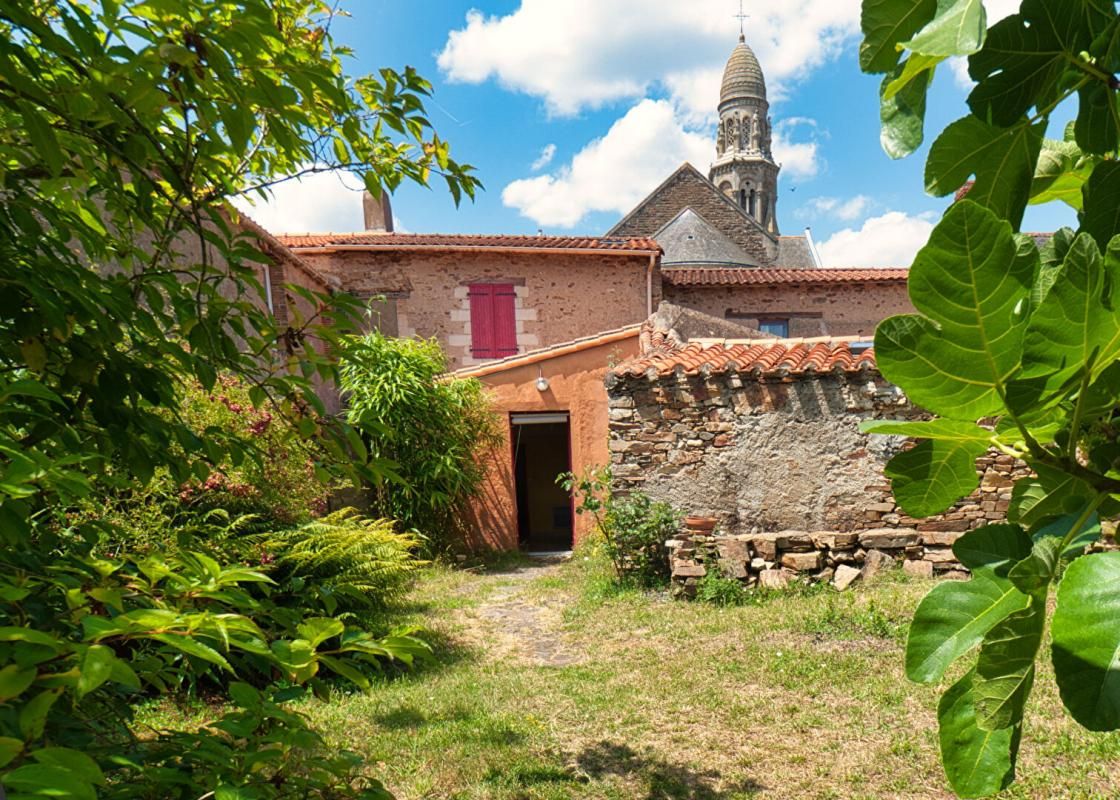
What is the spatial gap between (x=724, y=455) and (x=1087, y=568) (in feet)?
21.7

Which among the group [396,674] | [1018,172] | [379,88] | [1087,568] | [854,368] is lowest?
[396,674]

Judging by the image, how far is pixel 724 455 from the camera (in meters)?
6.71

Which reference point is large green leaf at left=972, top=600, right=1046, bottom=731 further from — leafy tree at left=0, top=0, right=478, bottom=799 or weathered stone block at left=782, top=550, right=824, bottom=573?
weathered stone block at left=782, top=550, right=824, bottom=573

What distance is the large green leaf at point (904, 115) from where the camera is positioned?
0.45 metres

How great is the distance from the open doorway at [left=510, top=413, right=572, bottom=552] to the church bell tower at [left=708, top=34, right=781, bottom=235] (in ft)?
87.2

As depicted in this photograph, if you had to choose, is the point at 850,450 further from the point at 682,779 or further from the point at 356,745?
the point at 356,745

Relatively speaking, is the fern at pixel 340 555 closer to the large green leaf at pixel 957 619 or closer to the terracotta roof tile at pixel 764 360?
the terracotta roof tile at pixel 764 360

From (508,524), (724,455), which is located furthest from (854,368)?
(508,524)

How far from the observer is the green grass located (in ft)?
10.5

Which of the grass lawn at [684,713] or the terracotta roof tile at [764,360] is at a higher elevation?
the terracotta roof tile at [764,360]

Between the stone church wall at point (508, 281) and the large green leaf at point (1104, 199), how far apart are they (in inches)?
447

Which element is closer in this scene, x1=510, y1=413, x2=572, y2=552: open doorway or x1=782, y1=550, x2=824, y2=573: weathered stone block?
x1=782, y1=550, x2=824, y2=573: weathered stone block

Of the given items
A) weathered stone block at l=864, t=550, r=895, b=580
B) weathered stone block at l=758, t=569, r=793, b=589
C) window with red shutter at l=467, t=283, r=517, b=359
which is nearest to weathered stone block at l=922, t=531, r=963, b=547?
weathered stone block at l=864, t=550, r=895, b=580

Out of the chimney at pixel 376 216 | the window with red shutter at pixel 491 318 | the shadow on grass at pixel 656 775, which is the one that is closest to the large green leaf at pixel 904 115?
the shadow on grass at pixel 656 775
